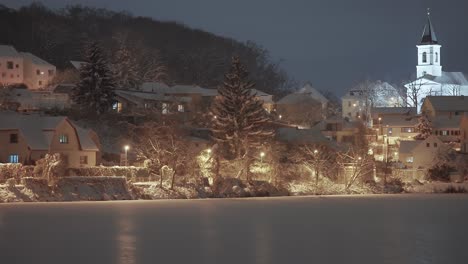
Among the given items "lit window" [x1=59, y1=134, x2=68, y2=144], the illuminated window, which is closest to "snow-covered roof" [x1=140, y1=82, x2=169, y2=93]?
the illuminated window

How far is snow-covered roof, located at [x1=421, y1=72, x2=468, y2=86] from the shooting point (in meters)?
123

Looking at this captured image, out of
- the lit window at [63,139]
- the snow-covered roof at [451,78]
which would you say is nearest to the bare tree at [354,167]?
the lit window at [63,139]

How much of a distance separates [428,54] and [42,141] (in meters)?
98.2

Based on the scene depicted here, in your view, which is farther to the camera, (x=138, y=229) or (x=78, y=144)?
(x=78, y=144)

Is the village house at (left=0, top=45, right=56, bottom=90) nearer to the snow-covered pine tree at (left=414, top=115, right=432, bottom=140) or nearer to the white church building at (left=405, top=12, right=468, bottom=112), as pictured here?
the snow-covered pine tree at (left=414, top=115, right=432, bottom=140)

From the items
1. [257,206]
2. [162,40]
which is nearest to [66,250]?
[257,206]

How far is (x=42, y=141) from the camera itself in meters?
54.1

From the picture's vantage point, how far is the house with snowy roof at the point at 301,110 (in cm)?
9331

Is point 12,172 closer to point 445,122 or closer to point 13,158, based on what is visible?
point 13,158

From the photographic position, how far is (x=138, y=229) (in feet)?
96.3

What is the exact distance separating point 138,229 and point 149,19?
154 metres

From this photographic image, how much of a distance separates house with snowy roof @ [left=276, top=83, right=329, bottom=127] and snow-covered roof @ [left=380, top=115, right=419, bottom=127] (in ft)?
28.9

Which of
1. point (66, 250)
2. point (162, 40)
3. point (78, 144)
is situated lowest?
point (66, 250)

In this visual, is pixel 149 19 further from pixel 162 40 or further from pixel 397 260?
pixel 397 260
